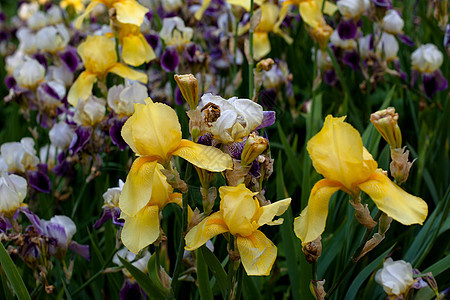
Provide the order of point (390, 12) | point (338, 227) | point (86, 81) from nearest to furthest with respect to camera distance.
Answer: point (338, 227), point (86, 81), point (390, 12)

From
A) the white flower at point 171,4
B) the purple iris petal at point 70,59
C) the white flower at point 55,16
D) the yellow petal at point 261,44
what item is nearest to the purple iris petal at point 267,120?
the yellow petal at point 261,44

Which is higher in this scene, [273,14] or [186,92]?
[186,92]

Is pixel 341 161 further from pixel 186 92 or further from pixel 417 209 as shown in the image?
pixel 186 92

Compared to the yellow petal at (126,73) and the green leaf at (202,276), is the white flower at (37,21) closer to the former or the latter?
the yellow petal at (126,73)

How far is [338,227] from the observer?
1763 millimetres

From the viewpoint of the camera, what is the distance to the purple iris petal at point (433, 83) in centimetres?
226

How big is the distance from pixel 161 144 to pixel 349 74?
1.86 m

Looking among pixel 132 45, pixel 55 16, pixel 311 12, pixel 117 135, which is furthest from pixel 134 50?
pixel 55 16

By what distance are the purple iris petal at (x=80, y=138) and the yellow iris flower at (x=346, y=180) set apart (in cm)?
101

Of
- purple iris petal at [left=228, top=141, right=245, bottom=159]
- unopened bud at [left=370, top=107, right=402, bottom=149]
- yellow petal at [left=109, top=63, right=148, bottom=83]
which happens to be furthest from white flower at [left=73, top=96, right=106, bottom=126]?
unopened bud at [left=370, top=107, right=402, bottom=149]

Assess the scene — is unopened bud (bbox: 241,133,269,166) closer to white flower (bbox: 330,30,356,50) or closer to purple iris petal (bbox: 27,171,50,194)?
purple iris petal (bbox: 27,171,50,194)

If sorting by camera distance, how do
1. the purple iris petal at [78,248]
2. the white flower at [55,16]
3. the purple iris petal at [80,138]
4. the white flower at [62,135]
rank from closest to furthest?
1. the purple iris petal at [78,248]
2. the purple iris petal at [80,138]
3. the white flower at [62,135]
4. the white flower at [55,16]

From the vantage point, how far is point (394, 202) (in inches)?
38.2

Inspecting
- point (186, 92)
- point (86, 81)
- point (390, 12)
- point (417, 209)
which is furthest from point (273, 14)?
point (417, 209)
